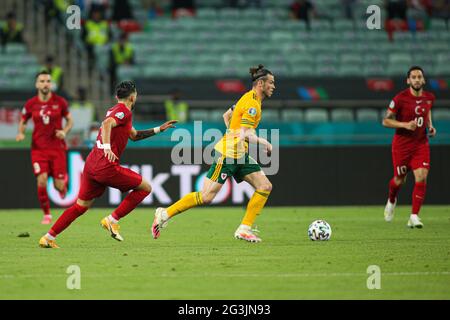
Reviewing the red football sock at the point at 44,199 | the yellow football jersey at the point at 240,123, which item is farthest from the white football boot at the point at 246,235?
the red football sock at the point at 44,199

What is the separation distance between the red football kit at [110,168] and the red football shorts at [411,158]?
17.2ft

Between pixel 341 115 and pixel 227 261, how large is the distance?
12.7 m

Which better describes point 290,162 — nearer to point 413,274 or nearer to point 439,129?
point 439,129

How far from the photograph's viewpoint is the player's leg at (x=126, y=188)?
42.7ft

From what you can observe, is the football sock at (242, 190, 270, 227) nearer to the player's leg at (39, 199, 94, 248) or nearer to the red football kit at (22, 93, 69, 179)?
the player's leg at (39, 199, 94, 248)

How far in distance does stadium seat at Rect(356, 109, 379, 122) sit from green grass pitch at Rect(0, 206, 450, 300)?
6.33 meters

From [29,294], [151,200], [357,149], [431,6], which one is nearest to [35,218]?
[151,200]

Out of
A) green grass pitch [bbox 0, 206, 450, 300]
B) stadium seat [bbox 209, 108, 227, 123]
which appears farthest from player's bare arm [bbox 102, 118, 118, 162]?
stadium seat [bbox 209, 108, 227, 123]

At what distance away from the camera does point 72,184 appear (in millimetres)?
21031

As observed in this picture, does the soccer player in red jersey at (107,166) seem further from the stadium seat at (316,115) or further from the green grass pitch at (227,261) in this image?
the stadium seat at (316,115)

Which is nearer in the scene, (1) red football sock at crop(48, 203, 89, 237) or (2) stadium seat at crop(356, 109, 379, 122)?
(1) red football sock at crop(48, 203, 89, 237)

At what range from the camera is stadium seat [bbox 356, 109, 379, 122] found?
77.8ft

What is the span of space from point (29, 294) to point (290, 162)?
12851 millimetres

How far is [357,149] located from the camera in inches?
862
